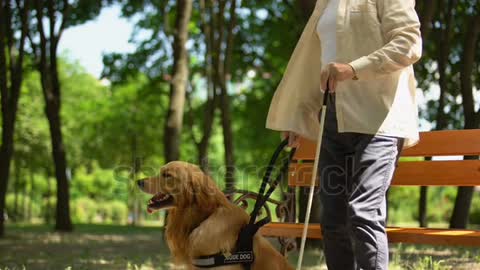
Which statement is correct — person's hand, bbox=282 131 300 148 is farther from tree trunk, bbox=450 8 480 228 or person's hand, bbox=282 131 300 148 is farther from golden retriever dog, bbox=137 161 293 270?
tree trunk, bbox=450 8 480 228

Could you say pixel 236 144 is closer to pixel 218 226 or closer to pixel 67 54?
pixel 67 54

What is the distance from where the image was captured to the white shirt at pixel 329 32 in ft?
11.9

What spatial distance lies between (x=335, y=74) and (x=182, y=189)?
151 centimetres

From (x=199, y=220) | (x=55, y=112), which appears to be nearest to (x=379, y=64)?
(x=199, y=220)

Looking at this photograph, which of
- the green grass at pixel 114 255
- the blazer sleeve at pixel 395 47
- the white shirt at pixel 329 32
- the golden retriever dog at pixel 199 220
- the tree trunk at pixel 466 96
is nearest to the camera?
the blazer sleeve at pixel 395 47

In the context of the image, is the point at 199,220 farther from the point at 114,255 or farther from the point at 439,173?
the point at 114,255

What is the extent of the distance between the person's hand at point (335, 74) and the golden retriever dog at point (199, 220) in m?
1.27

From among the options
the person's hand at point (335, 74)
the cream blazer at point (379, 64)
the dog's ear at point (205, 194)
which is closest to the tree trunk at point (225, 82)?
the dog's ear at point (205, 194)

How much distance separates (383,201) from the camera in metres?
3.36

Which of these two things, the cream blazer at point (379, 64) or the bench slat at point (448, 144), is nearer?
the cream blazer at point (379, 64)

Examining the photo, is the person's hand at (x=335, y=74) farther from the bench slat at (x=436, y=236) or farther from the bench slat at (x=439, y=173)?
the bench slat at (x=439, y=173)

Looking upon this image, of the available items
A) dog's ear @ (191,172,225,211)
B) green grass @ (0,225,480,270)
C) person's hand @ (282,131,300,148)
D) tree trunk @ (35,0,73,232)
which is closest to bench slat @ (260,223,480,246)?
person's hand @ (282,131,300,148)

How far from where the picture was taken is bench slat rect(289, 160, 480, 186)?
4.81 m

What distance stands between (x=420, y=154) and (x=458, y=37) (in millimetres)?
11474
